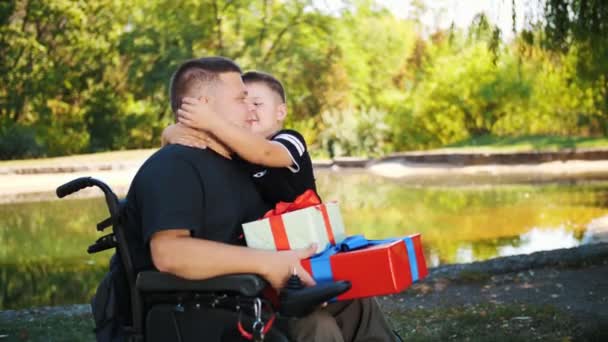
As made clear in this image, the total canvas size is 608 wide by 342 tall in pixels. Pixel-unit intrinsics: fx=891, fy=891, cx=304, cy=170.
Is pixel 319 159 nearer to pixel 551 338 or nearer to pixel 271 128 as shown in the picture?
pixel 551 338

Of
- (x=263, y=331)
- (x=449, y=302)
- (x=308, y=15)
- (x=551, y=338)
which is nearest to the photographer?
(x=263, y=331)

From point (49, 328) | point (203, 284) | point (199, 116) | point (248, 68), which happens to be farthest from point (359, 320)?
point (248, 68)

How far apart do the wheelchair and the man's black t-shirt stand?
0.17 ft

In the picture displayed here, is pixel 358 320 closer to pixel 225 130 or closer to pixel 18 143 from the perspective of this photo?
pixel 225 130

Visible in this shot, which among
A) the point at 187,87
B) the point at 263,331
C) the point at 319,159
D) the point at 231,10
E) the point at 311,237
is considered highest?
the point at 231,10

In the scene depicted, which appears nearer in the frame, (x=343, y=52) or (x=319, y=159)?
(x=319, y=159)

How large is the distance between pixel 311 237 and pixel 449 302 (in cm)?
378

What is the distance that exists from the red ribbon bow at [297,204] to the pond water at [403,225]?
535 centimetres

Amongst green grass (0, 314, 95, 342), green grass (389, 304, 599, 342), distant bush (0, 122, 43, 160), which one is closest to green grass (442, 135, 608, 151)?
distant bush (0, 122, 43, 160)

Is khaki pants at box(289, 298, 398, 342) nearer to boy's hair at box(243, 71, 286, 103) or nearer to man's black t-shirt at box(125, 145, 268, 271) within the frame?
man's black t-shirt at box(125, 145, 268, 271)

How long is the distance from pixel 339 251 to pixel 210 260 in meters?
0.35

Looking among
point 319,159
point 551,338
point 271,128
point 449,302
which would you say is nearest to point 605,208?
point 449,302

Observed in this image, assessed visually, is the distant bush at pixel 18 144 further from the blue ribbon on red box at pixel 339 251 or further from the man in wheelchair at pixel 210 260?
the blue ribbon on red box at pixel 339 251

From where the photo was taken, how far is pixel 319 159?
2512 centimetres
